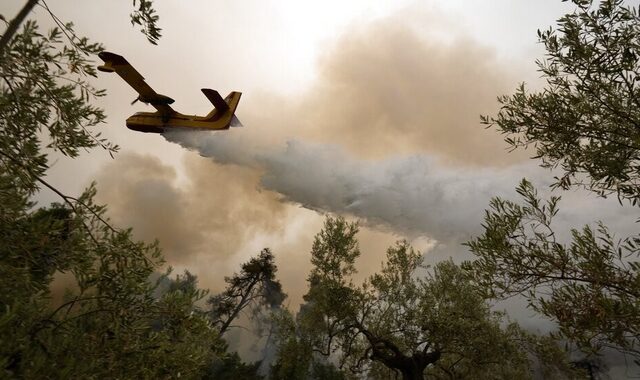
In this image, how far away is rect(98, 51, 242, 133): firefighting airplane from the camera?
1067 inches

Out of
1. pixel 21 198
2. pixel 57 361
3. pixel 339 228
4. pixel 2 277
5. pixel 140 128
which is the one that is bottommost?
pixel 57 361

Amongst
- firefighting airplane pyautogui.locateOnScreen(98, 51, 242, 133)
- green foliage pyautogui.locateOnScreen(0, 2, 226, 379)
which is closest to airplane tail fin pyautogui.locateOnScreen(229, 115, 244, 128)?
firefighting airplane pyautogui.locateOnScreen(98, 51, 242, 133)

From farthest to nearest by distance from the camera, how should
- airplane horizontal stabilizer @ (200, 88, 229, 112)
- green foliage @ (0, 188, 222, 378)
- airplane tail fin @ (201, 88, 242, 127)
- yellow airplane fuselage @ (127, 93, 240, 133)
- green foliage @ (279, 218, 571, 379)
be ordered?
yellow airplane fuselage @ (127, 93, 240, 133) < airplane tail fin @ (201, 88, 242, 127) < airplane horizontal stabilizer @ (200, 88, 229, 112) < green foliage @ (279, 218, 571, 379) < green foliage @ (0, 188, 222, 378)

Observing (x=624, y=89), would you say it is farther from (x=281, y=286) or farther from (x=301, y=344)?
(x=281, y=286)

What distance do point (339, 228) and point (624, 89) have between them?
2305cm

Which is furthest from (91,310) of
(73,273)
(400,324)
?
(400,324)

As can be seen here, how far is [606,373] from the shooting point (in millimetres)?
66000

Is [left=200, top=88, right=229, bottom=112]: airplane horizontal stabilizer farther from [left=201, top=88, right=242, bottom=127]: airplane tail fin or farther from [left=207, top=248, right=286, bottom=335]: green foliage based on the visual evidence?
[left=207, top=248, right=286, bottom=335]: green foliage

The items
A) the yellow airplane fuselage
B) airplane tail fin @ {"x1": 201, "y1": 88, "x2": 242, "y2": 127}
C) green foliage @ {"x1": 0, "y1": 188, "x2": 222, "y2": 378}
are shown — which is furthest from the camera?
the yellow airplane fuselage

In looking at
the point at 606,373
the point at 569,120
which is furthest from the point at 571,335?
the point at 606,373

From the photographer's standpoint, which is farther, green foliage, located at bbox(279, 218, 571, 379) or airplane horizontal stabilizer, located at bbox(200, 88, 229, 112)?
airplane horizontal stabilizer, located at bbox(200, 88, 229, 112)

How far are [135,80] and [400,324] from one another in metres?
28.6

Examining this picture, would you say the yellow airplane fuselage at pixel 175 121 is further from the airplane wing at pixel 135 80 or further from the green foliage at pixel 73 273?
the green foliage at pixel 73 273

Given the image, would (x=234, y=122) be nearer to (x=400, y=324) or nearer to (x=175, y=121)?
(x=175, y=121)
